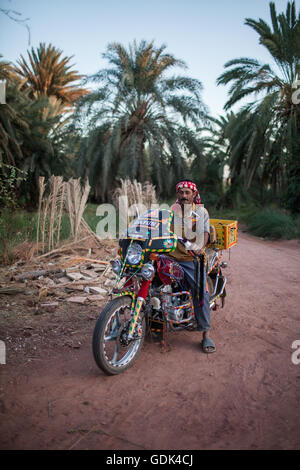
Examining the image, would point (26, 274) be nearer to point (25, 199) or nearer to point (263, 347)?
point (263, 347)

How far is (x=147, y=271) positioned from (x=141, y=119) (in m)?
14.7

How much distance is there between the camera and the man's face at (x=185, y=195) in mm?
3619

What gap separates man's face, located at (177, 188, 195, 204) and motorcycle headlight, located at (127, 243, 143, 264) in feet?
2.84

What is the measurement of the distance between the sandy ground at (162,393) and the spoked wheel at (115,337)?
0.35 ft

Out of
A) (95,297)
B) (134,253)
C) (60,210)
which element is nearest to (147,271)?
(134,253)

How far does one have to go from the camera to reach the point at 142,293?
3.05 metres

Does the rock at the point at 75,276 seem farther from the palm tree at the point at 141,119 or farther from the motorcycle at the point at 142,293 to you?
the palm tree at the point at 141,119

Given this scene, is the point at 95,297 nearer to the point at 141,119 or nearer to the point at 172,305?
the point at 172,305

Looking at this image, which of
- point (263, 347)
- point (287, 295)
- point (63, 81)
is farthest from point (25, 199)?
point (63, 81)

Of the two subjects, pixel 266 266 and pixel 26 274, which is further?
pixel 266 266
